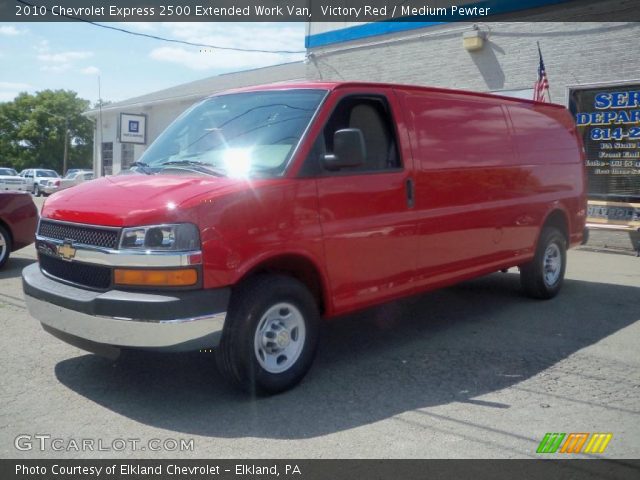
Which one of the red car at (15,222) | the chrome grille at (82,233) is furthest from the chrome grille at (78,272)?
the red car at (15,222)

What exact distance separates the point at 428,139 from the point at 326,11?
13.1 meters

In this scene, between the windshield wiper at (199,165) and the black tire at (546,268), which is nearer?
the windshield wiper at (199,165)

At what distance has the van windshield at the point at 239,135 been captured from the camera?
185 inches

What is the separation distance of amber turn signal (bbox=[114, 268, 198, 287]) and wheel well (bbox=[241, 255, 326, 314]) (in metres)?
0.44

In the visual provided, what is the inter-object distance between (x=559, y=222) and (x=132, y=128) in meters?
13.3

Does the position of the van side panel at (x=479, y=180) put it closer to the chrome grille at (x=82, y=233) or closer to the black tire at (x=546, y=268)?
the black tire at (x=546, y=268)

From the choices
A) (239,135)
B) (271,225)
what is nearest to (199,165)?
(239,135)

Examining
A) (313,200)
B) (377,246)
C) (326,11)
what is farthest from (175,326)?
(326,11)

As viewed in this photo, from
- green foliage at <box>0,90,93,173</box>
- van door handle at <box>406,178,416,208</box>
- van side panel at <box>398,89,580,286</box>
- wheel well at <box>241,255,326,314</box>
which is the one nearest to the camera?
wheel well at <box>241,255,326,314</box>

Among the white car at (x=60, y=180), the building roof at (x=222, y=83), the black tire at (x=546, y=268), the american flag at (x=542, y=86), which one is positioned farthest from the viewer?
→ the white car at (x=60, y=180)

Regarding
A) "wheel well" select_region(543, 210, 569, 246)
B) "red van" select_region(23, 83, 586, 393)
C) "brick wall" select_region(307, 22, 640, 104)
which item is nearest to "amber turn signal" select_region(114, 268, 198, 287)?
"red van" select_region(23, 83, 586, 393)

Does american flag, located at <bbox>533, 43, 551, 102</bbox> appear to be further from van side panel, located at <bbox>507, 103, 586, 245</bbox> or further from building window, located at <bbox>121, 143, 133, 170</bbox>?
building window, located at <bbox>121, 143, 133, 170</bbox>

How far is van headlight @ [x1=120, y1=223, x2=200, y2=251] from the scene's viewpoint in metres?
3.98

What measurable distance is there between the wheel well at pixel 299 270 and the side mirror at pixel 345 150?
730mm
